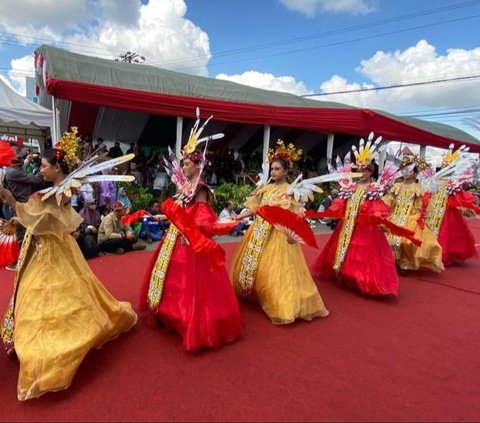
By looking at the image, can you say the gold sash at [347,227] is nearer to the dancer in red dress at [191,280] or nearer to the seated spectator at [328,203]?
the dancer in red dress at [191,280]

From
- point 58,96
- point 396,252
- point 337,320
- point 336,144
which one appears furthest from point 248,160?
point 337,320

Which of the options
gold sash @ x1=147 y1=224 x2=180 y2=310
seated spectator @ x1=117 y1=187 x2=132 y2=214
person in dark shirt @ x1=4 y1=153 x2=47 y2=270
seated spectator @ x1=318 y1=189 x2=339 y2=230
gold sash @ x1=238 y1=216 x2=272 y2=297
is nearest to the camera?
gold sash @ x1=147 y1=224 x2=180 y2=310

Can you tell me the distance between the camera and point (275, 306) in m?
3.40

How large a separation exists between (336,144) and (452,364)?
12741 mm

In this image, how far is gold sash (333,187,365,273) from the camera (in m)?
4.44

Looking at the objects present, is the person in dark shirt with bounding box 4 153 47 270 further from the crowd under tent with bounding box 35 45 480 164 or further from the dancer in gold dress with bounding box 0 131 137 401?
the crowd under tent with bounding box 35 45 480 164

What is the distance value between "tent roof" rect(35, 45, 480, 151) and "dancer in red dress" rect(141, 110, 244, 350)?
18.1 feet

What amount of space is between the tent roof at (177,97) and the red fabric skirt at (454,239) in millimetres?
5162

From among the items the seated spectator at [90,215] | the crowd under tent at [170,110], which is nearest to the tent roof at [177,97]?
the crowd under tent at [170,110]

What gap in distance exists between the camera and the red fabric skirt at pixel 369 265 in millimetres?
4121

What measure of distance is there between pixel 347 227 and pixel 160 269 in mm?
2338

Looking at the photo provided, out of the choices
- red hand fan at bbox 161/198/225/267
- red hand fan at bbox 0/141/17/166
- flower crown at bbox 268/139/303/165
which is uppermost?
flower crown at bbox 268/139/303/165

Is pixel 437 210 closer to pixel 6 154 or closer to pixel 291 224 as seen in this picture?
pixel 291 224

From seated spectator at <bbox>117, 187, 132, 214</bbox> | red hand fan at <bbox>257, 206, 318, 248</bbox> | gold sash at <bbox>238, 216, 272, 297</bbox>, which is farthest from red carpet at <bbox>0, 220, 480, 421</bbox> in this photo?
seated spectator at <bbox>117, 187, 132, 214</bbox>
